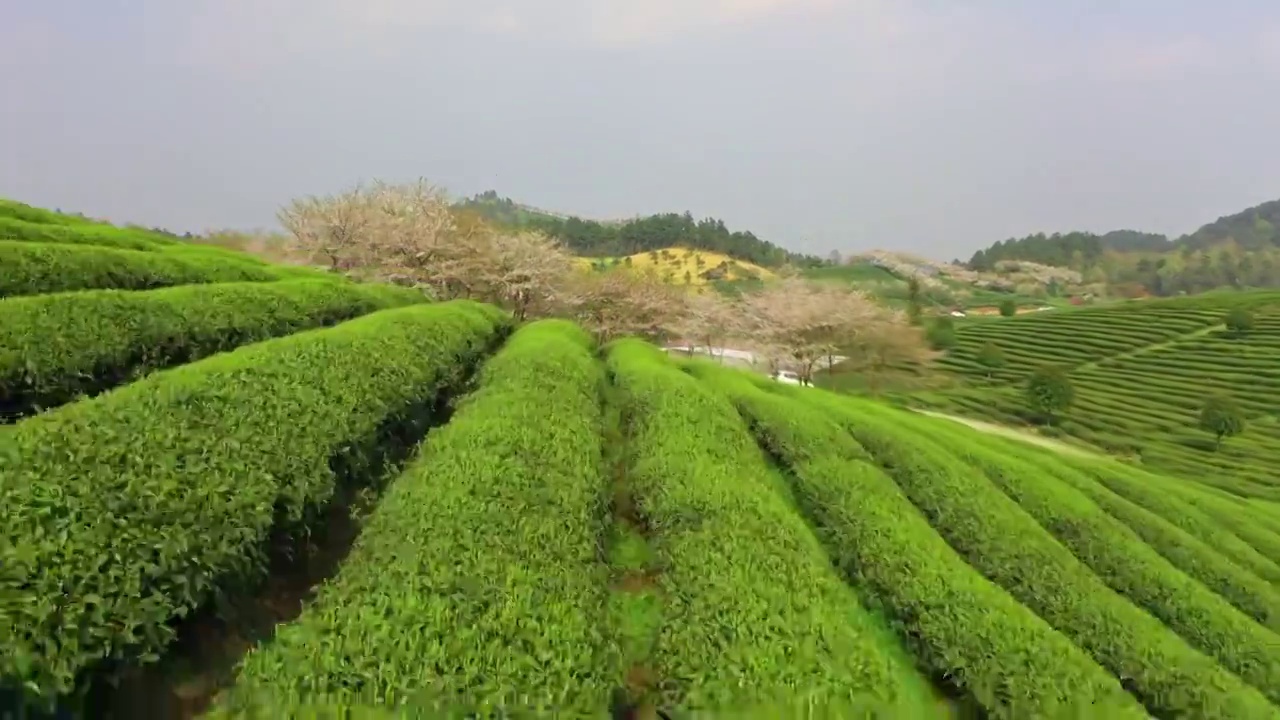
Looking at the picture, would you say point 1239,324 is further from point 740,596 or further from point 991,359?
point 740,596

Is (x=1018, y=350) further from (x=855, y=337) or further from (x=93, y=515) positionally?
(x=93, y=515)

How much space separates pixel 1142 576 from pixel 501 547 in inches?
322

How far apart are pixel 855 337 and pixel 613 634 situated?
118ft

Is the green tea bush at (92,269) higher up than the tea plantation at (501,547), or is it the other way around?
the green tea bush at (92,269)

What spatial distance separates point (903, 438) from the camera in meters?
11.1

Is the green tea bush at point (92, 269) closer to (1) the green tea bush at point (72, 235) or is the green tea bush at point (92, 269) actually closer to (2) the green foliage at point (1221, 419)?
(1) the green tea bush at point (72, 235)

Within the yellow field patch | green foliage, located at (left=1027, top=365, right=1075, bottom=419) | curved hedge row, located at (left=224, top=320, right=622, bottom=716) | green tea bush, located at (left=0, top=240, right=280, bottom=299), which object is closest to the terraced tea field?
green foliage, located at (left=1027, top=365, right=1075, bottom=419)

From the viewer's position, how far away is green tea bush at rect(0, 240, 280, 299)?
8570 millimetres

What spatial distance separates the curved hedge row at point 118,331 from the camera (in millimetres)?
6699

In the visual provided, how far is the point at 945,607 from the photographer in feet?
21.6

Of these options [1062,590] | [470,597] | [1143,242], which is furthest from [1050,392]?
[1143,242]

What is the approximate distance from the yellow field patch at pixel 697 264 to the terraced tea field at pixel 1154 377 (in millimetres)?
31606

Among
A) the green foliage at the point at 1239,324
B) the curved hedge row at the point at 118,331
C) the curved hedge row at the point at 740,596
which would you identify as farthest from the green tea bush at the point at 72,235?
the green foliage at the point at 1239,324

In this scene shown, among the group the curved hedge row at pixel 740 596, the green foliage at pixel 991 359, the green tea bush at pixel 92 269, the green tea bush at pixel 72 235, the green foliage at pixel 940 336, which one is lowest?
the green foliage at pixel 991 359
